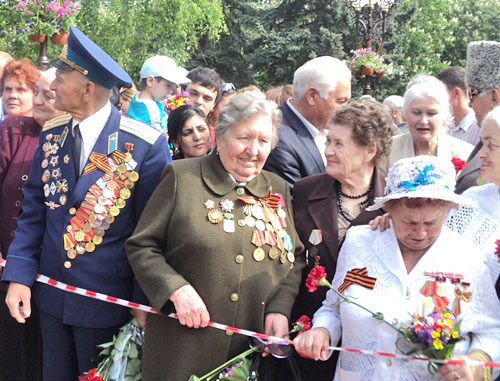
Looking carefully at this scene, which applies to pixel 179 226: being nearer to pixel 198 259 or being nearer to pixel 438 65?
pixel 198 259

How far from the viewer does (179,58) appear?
2067 cm

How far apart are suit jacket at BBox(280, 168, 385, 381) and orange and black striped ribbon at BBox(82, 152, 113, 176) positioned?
1109 mm

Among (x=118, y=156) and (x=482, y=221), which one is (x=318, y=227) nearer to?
(x=482, y=221)

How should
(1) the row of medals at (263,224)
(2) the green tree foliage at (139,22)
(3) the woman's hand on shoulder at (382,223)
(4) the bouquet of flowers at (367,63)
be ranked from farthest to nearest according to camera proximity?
1. (2) the green tree foliage at (139,22)
2. (4) the bouquet of flowers at (367,63)
3. (1) the row of medals at (263,224)
4. (3) the woman's hand on shoulder at (382,223)

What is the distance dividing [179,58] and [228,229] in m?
18.0

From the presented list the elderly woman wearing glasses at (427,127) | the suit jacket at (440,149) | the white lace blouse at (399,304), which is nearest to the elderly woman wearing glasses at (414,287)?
the white lace blouse at (399,304)

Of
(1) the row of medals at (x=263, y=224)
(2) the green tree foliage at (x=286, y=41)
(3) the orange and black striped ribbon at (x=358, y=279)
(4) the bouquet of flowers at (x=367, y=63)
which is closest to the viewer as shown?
(3) the orange and black striped ribbon at (x=358, y=279)

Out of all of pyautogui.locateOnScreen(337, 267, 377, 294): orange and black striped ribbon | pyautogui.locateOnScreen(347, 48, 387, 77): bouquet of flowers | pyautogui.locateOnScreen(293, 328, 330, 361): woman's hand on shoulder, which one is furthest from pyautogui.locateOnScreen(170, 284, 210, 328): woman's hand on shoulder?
pyautogui.locateOnScreen(347, 48, 387, 77): bouquet of flowers

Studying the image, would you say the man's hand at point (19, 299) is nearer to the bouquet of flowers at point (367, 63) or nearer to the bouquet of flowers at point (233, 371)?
the bouquet of flowers at point (233, 371)

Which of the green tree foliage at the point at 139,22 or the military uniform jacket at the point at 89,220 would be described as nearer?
the military uniform jacket at the point at 89,220

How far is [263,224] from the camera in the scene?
11.4 ft

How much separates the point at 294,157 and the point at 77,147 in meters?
1.40

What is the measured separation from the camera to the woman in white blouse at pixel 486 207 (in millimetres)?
3217

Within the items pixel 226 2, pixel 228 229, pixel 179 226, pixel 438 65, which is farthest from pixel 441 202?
pixel 438 65
